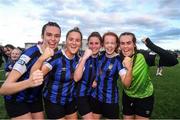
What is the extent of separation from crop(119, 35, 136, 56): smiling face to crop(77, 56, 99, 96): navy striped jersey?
0.78 meters

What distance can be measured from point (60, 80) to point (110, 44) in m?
1.44

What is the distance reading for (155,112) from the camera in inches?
425

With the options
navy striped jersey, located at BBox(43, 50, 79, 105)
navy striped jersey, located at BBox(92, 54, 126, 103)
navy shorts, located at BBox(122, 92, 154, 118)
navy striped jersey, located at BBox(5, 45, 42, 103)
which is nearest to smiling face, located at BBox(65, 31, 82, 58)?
navy striped jersey, located at BBox(43, 50, 79, 105)

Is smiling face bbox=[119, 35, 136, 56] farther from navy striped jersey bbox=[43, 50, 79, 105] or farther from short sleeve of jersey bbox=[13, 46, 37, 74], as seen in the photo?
short sleeve of jersey bbox=[13, 46, 37, 74]

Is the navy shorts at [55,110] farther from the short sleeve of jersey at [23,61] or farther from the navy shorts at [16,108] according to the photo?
the short sleeve of jersey at [23,61]

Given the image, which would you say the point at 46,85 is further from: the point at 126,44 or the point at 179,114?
the point at 179,114

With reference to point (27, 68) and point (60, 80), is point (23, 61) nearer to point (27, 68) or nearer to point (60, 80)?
point (27, 68)

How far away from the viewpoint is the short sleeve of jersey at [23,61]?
5348 millimetres

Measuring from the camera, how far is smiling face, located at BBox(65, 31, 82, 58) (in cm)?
643

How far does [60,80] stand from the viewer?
246 inches

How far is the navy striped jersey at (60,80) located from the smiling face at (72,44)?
11 centimetres

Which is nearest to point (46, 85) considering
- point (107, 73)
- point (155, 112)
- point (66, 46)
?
point (66, 46)

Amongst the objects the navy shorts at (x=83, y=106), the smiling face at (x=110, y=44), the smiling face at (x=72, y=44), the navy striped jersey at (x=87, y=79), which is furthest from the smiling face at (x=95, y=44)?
the navy shorts at (x=83, y=106)

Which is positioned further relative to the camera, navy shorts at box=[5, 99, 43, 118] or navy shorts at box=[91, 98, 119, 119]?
navy shorts at box=[91, 98, 119, 119]
